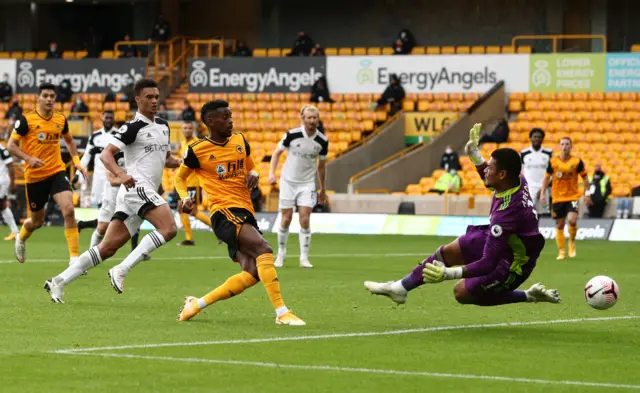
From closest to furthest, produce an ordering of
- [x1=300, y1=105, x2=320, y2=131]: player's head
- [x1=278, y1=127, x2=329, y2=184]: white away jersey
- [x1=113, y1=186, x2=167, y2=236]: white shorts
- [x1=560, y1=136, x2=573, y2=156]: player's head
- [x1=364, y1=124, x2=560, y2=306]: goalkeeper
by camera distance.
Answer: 1. [x1=364, y1=124, x2=560, y2=306]: goalkeeper
2. [x1=113, y1=186, x2=167, y2=236]: white shorts
3. [x1=300, y1=105, x2=320, y2=131]: player's head
4. [x1=278, y1=127, x2=329, y2=184]: white away jersey
5. [x1=560, y1=136, x2=573, y2=156]: player's head

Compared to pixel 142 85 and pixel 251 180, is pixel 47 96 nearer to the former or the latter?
pixel 142 85

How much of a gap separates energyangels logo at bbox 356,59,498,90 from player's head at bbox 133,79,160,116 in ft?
92.1

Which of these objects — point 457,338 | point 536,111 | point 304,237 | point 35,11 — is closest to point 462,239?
point 457,338

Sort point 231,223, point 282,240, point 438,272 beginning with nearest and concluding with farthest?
point 438,272 < point 231,223 < point 282,240

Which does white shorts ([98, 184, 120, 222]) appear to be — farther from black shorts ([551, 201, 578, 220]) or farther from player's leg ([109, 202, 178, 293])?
black shorts ([551, 201, 578, 220])

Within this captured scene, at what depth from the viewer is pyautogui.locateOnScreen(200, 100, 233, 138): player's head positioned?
12.0 meters

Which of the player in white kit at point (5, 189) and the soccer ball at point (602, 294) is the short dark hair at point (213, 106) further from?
the player in white kit at point (5, 189)

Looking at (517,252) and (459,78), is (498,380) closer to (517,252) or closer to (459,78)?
(517,252)

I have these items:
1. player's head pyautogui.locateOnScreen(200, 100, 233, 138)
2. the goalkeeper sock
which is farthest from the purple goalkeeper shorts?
player's head pyautogui.locateOnScreen(200, 100, 233, 138)

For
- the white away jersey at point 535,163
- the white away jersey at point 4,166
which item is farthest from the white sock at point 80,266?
the white away jersey at point 4,166

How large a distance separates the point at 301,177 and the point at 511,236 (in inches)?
357

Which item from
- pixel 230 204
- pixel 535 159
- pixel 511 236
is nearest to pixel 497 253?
pixel 511 236

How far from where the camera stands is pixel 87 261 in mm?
13617

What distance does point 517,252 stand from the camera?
38.0ft
